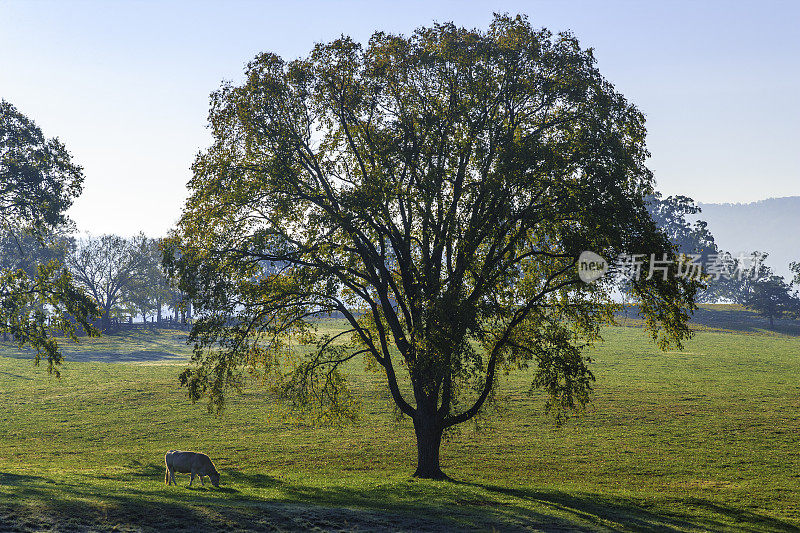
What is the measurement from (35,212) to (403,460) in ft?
70.4

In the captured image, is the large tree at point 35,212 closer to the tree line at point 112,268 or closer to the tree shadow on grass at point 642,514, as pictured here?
the tree shadow on grass at point 642,514

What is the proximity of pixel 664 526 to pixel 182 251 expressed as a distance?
63.3 feet

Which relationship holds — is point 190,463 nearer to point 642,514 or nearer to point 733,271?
point 642,514

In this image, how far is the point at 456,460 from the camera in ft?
110

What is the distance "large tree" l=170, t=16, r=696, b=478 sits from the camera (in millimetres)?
23547

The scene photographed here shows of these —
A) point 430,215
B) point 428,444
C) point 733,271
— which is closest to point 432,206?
point 430,215

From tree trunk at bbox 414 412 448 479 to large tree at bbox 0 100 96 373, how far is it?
14987mm

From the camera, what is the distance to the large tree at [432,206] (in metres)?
23.5

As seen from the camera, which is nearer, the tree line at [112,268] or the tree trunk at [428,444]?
the tree trunk at [428,444]

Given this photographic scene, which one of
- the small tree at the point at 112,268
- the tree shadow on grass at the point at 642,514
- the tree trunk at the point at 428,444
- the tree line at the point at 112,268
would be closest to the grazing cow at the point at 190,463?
the tree trunk at the point at 428,444

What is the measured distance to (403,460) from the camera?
33.3 meters

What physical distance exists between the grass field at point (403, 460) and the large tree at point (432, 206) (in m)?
4.34

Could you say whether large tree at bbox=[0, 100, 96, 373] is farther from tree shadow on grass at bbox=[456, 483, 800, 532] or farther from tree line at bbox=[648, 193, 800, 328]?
tree line at bbox=[648, 193, 800, 328]

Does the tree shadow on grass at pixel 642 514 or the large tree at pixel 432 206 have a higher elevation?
the large tree at pixel 432 206
